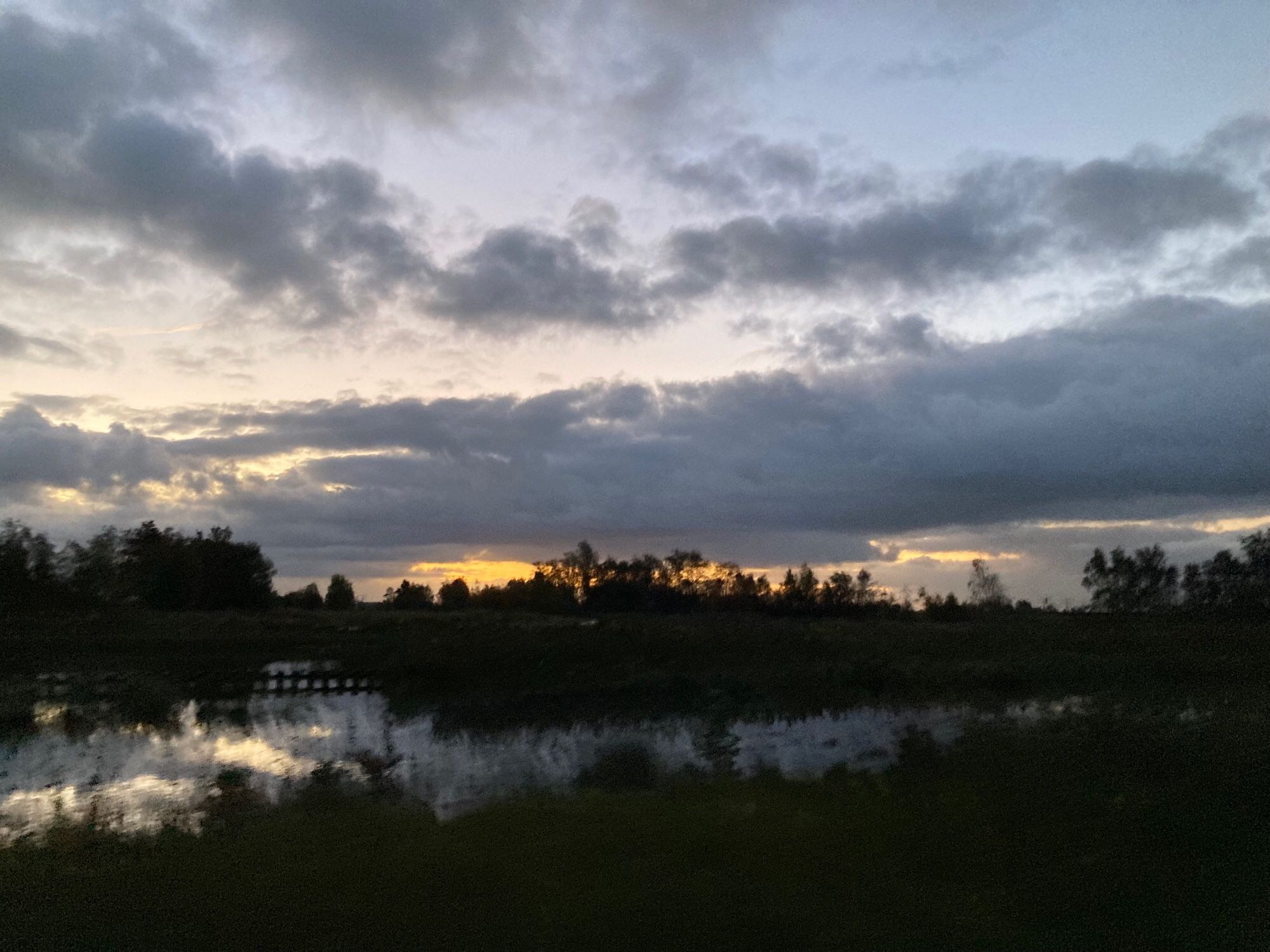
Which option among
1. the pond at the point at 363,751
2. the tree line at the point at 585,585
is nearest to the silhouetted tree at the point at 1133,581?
the tree line at the point at 585,585

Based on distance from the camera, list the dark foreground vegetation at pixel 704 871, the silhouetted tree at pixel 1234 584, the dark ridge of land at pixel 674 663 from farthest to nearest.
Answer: the silhouetted tree at pixel 1234 584
the dark ridge of land at pixel 674 663
the dark foreground vegetation at pixel 704 871

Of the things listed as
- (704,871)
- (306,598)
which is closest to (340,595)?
(306,598)

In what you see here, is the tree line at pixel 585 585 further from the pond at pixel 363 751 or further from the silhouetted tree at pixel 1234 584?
the pond at pixel 363 751

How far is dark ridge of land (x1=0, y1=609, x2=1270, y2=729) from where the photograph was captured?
22312 millimetres

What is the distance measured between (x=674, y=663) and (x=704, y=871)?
21.2m

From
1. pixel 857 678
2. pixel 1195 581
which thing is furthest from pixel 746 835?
pixel 1195 581

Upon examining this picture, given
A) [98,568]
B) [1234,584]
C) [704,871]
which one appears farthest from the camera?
[98,568]

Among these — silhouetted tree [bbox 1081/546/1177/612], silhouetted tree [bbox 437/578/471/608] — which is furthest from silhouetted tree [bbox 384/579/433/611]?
silhouetted tree [bbox 1081/546/1177/612]

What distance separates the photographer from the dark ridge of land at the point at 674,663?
73.2ft

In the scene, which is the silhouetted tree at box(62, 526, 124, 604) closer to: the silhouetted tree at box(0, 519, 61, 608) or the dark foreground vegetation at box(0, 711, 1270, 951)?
the silhouetted tree at box(0, 519, 61, 608)

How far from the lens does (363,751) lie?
15.0 metres

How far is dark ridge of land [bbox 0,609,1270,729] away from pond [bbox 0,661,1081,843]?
156 cm

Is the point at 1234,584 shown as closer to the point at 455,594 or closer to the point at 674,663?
the point at 674,663

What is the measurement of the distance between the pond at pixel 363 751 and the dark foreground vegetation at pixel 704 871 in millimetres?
1038
